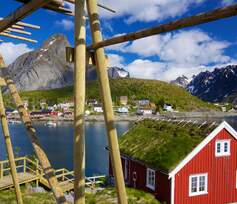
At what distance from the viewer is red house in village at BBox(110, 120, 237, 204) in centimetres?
1978

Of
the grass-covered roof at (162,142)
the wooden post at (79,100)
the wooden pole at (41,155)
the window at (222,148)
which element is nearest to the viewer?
the wooden post at (79,100)

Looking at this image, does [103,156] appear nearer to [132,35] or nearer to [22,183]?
[22,183]

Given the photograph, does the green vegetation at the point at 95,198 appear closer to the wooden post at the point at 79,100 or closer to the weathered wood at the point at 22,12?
the weathered wood at the point at 22,12

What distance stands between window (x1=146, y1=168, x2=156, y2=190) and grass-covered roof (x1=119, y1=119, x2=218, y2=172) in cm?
55

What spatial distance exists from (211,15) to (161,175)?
1720 centimetres

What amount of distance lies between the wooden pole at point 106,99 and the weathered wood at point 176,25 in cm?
18

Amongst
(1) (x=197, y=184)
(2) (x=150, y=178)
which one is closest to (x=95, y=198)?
(2) (x=150, y=178)

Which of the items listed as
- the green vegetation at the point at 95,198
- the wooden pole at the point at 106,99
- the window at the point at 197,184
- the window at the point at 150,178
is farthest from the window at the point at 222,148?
the wooden pole at the point at 106,99

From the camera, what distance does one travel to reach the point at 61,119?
177 metres

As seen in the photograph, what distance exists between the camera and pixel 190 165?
65.4 ft

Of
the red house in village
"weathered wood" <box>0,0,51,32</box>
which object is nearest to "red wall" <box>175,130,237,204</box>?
the red house in village

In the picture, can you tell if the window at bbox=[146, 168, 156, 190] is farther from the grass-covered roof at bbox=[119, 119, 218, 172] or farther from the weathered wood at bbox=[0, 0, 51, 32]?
the weathered wood at bbox=[0, 0, 51, 32]

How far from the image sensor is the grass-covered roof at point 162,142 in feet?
66.6

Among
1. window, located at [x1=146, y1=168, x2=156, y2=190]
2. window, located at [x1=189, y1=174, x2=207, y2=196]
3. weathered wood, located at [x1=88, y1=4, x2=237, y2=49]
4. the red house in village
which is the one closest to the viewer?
weathered wood, located at [x1=88, y1=4, x2=237, y2=49]
